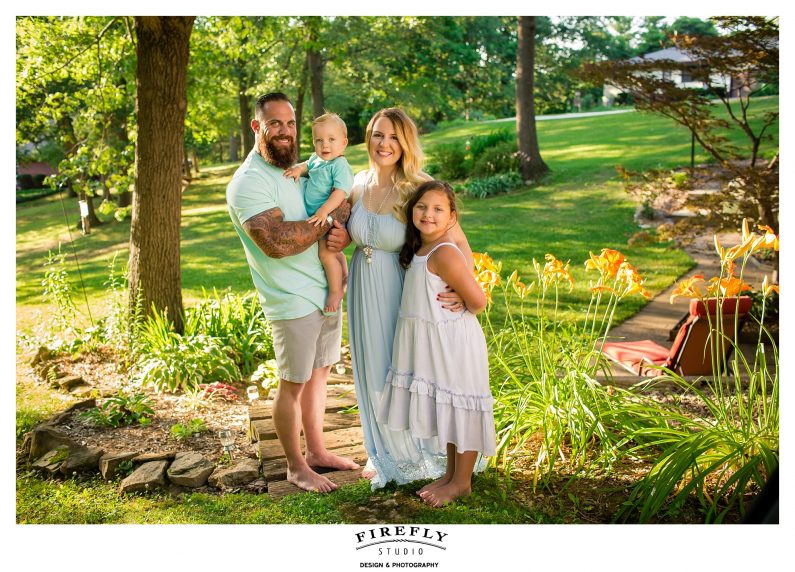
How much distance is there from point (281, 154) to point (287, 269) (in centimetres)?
54

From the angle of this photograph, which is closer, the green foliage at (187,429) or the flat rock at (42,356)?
the green foliage at (187,429)

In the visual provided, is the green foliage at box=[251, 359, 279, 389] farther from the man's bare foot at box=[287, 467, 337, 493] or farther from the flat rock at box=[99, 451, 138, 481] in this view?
the man's bare foot at box=[287, 467, 337, 493]

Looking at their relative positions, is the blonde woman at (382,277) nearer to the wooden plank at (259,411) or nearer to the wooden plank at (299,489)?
the wooden plank at (299,489)

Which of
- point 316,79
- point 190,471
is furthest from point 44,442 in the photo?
point 316,79

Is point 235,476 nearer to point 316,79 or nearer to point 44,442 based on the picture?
point 44,442

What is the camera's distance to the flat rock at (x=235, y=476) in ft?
12.9

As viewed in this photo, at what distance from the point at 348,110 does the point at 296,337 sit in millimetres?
17739

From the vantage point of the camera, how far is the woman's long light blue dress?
342 cm

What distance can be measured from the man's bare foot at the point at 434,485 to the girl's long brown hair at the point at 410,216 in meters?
1.05

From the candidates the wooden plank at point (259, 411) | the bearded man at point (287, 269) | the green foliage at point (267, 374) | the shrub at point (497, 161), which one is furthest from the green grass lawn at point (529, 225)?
the bearded man at point (287, 269)

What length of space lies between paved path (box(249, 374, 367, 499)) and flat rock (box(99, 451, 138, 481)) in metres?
0.74
